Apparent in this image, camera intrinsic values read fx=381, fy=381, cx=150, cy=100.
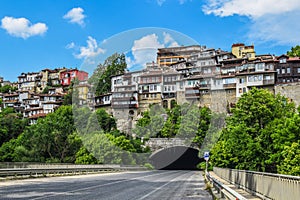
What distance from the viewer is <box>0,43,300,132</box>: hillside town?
97481 mm

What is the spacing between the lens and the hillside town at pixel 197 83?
97.5m

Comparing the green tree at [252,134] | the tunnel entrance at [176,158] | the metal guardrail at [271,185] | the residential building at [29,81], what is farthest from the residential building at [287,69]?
the residential building at [29,81]

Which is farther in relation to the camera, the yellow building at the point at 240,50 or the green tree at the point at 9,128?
the yellow building at the point at 240,50

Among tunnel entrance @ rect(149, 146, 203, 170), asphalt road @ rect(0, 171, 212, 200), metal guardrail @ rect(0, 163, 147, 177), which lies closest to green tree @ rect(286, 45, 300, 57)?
tunnel entrance @ rect(149, 146, 203, 170)

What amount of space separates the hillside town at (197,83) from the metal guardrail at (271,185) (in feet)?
208

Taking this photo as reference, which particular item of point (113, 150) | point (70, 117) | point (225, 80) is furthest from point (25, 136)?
point (225, 80)

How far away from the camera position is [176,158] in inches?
4257

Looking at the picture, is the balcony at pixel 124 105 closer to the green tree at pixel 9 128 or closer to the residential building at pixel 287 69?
the green tree at pixel 9 128

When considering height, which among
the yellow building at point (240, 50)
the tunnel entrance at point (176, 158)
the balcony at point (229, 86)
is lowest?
the tunnel entrance at point (176, 158)

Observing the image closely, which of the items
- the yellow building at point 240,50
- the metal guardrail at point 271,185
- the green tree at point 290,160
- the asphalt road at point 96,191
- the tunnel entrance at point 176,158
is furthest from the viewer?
the yellow building at point 240,50

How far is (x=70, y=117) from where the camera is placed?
108 meters

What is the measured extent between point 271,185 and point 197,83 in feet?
339

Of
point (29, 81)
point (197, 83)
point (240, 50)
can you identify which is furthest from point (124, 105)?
point (29, 81)

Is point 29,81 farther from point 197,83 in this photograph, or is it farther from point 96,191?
point 96,191
